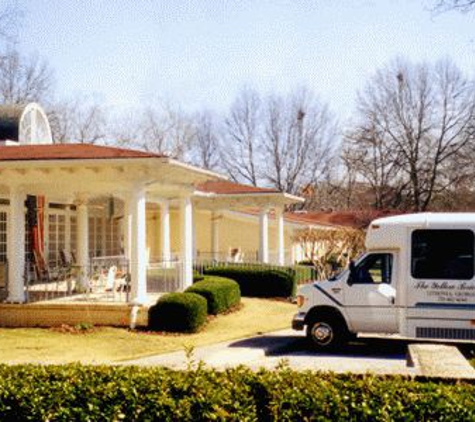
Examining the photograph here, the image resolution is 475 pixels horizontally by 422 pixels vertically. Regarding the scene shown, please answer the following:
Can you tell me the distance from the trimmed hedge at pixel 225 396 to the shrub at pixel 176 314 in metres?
8.91

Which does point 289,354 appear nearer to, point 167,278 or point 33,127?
point 167,278

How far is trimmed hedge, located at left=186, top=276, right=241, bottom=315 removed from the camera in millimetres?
18641

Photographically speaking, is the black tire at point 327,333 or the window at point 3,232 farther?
the window at point 3,232

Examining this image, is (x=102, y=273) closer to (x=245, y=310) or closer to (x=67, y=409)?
(x=245, y=310)

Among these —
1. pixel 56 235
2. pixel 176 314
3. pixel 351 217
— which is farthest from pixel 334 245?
pixel 351 217

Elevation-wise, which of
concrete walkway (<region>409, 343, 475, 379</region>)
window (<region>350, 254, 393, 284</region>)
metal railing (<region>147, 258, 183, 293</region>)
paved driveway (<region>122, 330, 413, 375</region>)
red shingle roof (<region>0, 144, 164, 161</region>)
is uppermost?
red shingle roof (<region>0, 144, 164, 161</region>)

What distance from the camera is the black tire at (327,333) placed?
46.5 feet

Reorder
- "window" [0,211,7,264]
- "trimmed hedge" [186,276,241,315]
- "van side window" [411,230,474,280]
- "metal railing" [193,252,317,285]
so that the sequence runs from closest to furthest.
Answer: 1. "van side window" [411,230,474,280]
2. "trimmed hedge" [186,276,241,315]
3. "window" [0,211,7,264]
4. "metal railing" [193,252,317,285]

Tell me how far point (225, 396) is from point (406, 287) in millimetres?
7804

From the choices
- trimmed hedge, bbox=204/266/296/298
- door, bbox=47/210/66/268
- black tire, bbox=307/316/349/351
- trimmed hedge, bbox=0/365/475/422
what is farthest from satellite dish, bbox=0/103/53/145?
trimmed hedge, bbox=0/365/475/422

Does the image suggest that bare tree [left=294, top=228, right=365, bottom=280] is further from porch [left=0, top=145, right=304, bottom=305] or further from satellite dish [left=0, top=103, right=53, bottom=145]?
satellite dish [left=0, top=103, right=53, bottom=145]

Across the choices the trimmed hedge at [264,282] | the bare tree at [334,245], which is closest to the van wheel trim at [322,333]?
the trimmed hedge at [264,282]

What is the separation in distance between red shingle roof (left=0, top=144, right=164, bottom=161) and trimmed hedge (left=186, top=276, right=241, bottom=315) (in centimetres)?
408

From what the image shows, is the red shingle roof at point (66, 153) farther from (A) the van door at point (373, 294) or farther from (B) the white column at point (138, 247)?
(A) the van door at point (373, 294)
